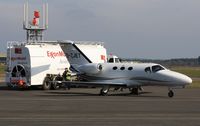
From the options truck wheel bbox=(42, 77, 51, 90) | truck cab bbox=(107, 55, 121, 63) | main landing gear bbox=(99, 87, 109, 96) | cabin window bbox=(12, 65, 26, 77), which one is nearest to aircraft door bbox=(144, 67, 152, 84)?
main landing gear bbox=(99, 87, 109, 96)

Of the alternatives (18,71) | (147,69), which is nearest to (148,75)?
(147,69)

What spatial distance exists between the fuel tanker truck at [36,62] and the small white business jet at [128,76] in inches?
79.9

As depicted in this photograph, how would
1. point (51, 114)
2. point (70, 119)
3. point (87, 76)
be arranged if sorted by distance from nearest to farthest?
point (70, 119)
point (51, 114)
point (87, 76)

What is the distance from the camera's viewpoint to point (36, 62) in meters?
36.8

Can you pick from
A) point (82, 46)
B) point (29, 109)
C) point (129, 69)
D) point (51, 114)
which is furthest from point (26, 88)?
point (51, 114)

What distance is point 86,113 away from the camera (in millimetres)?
18281

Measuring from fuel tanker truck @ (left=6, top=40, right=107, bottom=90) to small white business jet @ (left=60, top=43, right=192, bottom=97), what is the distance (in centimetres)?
203

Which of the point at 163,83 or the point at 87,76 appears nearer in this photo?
the point at 163,83

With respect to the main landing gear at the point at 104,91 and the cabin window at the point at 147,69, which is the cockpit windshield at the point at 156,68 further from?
the main landing gear at the point at 104,91

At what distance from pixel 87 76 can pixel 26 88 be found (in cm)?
689

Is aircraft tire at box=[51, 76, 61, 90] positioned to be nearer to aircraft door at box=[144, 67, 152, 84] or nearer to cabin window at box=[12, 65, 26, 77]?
cabin window at box=[12, 65, 26, 77]

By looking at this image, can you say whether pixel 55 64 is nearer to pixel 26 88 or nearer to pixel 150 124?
pixel 26 88

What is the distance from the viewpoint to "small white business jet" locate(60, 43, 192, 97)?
98.1 ft

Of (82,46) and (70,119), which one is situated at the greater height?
(82,46)
